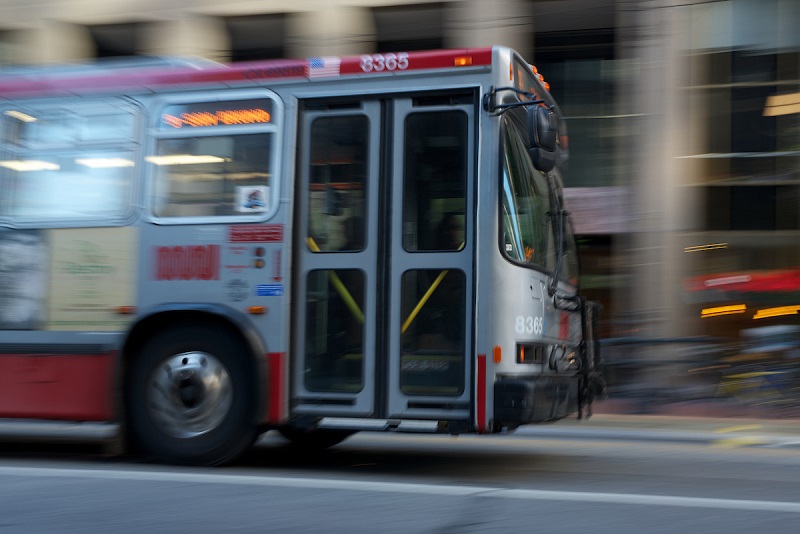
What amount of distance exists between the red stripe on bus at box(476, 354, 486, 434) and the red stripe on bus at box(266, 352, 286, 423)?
1.34m

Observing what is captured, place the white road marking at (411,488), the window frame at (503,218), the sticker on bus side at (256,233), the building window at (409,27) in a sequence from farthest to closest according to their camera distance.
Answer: the building window at (409,27)
the sticker on bus side at (256,233)
the window frame at (503,218)
the white road marking at (411,488)

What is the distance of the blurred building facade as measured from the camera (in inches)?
571

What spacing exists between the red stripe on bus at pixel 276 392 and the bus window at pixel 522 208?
168 cm

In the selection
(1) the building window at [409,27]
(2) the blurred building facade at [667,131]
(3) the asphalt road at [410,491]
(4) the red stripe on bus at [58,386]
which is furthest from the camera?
(1) the building window at [409,27]

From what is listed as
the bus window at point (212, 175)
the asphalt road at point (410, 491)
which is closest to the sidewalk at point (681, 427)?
the asphalt road at point (410, 491)

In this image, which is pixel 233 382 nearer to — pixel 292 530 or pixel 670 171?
pixel 292 530

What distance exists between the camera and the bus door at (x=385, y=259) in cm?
666

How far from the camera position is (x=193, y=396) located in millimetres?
7094

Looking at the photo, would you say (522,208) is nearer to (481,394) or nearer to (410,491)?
(481,394)

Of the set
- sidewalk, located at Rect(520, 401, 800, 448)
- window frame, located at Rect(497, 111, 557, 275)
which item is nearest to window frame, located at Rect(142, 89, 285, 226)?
window frame, located at Rect(497, 111, 557, 275)

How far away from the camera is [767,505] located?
580cm

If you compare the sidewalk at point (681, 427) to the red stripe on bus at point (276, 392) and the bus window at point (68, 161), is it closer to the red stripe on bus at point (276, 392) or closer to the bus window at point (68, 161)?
the red stripe on bus at point (276, 392)

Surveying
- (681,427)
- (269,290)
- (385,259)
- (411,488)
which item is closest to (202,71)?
(269,290)

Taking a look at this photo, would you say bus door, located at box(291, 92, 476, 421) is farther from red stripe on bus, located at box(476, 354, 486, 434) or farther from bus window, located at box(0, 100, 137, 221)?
bus window, located at box(0, 100, 137, 221)
